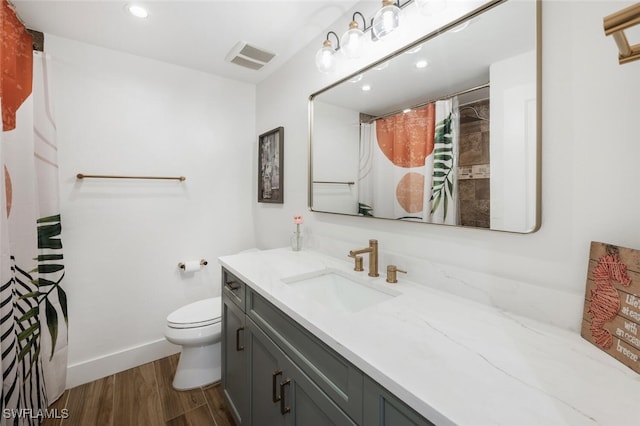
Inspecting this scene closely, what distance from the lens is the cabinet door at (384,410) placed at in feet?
1.85

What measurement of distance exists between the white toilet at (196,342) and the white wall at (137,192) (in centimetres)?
46

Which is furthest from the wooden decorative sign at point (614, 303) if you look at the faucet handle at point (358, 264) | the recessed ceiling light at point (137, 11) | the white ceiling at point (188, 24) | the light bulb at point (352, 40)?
the recessed ceiling light at point (137, 11)

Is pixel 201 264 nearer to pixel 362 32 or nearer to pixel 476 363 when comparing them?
pixel 362 32

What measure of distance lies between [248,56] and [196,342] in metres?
2.03

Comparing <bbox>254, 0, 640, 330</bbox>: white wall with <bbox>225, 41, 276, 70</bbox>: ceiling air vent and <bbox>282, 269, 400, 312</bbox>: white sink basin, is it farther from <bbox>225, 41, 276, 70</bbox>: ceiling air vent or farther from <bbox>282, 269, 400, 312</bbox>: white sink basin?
<bbox>225, 41, 276, 70</bbox>: ceiling air vent

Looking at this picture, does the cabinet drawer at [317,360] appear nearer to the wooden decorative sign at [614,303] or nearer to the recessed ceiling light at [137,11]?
the wooden decorative sign at [614,303]

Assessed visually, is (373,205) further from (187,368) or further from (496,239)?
(187,368)

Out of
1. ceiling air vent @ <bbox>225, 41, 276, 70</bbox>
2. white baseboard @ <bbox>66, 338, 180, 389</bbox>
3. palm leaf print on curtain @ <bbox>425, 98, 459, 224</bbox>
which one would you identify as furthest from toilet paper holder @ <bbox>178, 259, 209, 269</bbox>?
palm leaf print on curtain @ <bbox>425, 98, 459, 224</bbox>

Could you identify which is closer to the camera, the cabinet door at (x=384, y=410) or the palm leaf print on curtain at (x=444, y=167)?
the cabinet door at (x=384, y=410)

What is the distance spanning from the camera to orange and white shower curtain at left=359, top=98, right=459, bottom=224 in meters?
1.06

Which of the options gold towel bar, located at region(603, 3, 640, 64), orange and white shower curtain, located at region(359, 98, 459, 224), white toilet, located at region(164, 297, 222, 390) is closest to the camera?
gold towel bar, located at region(603, 3, 640, 64)

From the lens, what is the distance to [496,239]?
93 centimetres

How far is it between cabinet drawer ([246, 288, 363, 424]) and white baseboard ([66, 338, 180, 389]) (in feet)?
4.92

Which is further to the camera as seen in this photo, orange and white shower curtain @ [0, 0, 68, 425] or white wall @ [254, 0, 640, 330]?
orange and white shower curtain @ [0, 0, 68, 425]
